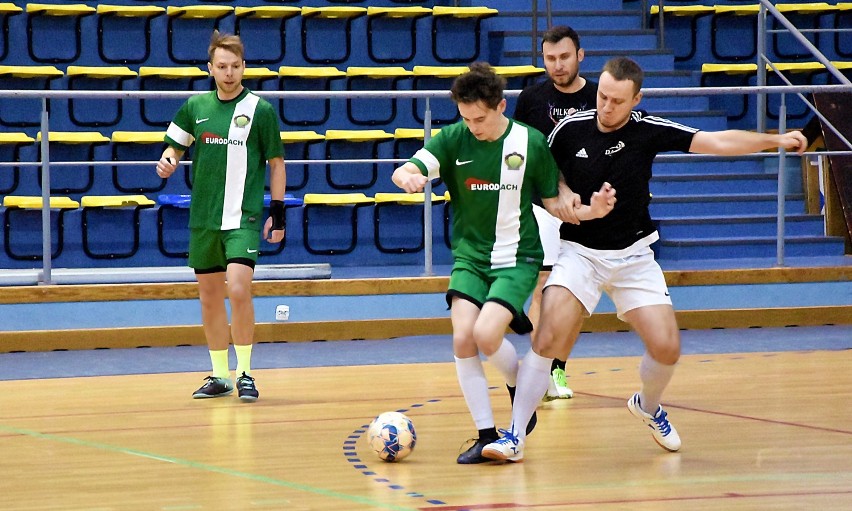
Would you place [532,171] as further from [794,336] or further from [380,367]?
[794,336]

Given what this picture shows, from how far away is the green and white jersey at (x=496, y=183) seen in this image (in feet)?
13.4

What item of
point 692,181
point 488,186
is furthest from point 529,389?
point 692,181

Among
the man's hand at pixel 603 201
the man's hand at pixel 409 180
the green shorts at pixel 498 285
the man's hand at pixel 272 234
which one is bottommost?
the green shorts at pixel 498 285

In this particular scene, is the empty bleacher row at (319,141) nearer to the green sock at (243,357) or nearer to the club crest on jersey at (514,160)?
the green sock at (243,357)

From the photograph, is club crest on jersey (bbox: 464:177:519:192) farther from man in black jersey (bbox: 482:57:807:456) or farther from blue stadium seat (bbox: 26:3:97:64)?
blue stadium seat (bbox: 26:3:97:64)

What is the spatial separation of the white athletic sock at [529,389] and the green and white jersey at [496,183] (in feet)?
1.14

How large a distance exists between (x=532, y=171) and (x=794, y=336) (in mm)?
3735

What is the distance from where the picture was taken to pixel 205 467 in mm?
3934

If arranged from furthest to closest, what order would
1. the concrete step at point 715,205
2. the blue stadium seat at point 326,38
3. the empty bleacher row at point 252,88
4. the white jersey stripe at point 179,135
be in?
the blue stadium seat at point 326,38 < the concrete step at point 715,205 < the empty bleacher row at point 252,88 < the white jersey stripe at point 179,135

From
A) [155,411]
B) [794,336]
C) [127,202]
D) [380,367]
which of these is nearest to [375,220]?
[127,202]

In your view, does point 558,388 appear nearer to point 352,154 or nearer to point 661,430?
point 661,430

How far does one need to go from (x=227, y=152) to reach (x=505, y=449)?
213 centimetres

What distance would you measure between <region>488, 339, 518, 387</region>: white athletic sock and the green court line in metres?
0.85

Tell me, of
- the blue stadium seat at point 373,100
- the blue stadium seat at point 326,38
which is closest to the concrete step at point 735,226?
the blue stadium seat at point 373,100
